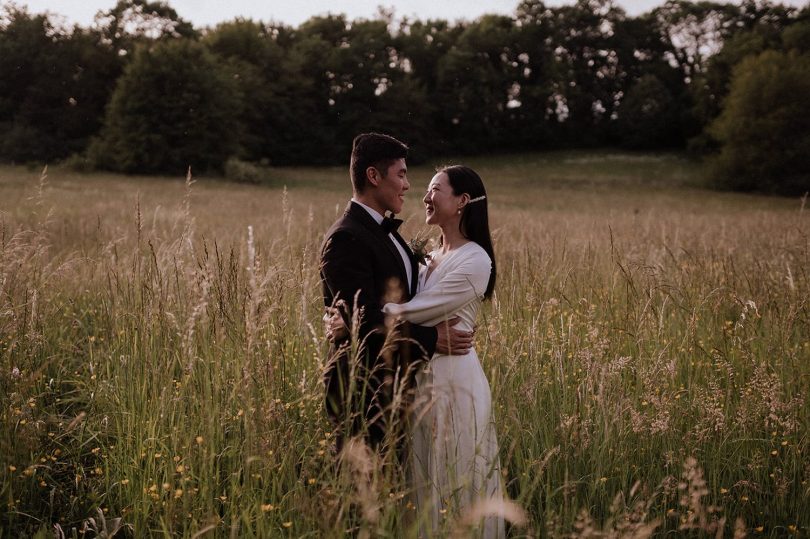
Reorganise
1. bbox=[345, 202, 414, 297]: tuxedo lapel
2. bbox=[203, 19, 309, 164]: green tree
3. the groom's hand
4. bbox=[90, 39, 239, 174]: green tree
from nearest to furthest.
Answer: the groom's hand → bbox=[345, 202, 414, 297]: tuxedo lapel → bbox=[90, 39, 239, 174]: green tree → bbox=[203, 19, 309, 164]: green tree

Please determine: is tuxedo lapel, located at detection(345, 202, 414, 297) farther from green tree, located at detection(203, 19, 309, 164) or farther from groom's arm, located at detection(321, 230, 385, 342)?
green tree, located at detection(203, 19, 309, 164)

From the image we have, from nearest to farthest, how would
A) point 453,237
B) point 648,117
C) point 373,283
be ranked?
1. point 373,283
2. point 453,237
3. point 648,117

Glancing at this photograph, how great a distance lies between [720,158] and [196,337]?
49.2 metres

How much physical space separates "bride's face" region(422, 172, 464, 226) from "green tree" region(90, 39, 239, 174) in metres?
43.9

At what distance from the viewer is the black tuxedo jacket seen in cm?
295

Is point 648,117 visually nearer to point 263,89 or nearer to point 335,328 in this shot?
point 263,89

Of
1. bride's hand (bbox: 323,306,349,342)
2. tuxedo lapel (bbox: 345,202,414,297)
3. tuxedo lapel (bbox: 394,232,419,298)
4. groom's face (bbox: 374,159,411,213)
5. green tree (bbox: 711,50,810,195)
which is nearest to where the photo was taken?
bride's hand (bbox: 323,306,349,342)

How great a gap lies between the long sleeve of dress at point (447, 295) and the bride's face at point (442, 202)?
304 mm

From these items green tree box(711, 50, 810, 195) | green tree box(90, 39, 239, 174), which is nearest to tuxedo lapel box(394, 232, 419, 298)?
green tree box(90, 39, 239, 174)

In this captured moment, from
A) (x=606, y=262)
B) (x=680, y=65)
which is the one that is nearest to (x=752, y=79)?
(x=680, y=65)

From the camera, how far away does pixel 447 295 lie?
315cm

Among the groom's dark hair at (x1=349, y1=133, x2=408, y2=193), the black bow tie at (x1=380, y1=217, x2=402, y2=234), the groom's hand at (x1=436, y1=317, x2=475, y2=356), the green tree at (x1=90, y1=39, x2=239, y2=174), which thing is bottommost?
the groom's hand at (x1=436, y1=317, x2=475, y2=356)

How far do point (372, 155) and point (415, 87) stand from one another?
61411 mm

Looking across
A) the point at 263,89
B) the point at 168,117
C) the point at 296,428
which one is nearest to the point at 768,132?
the point at 263,89
